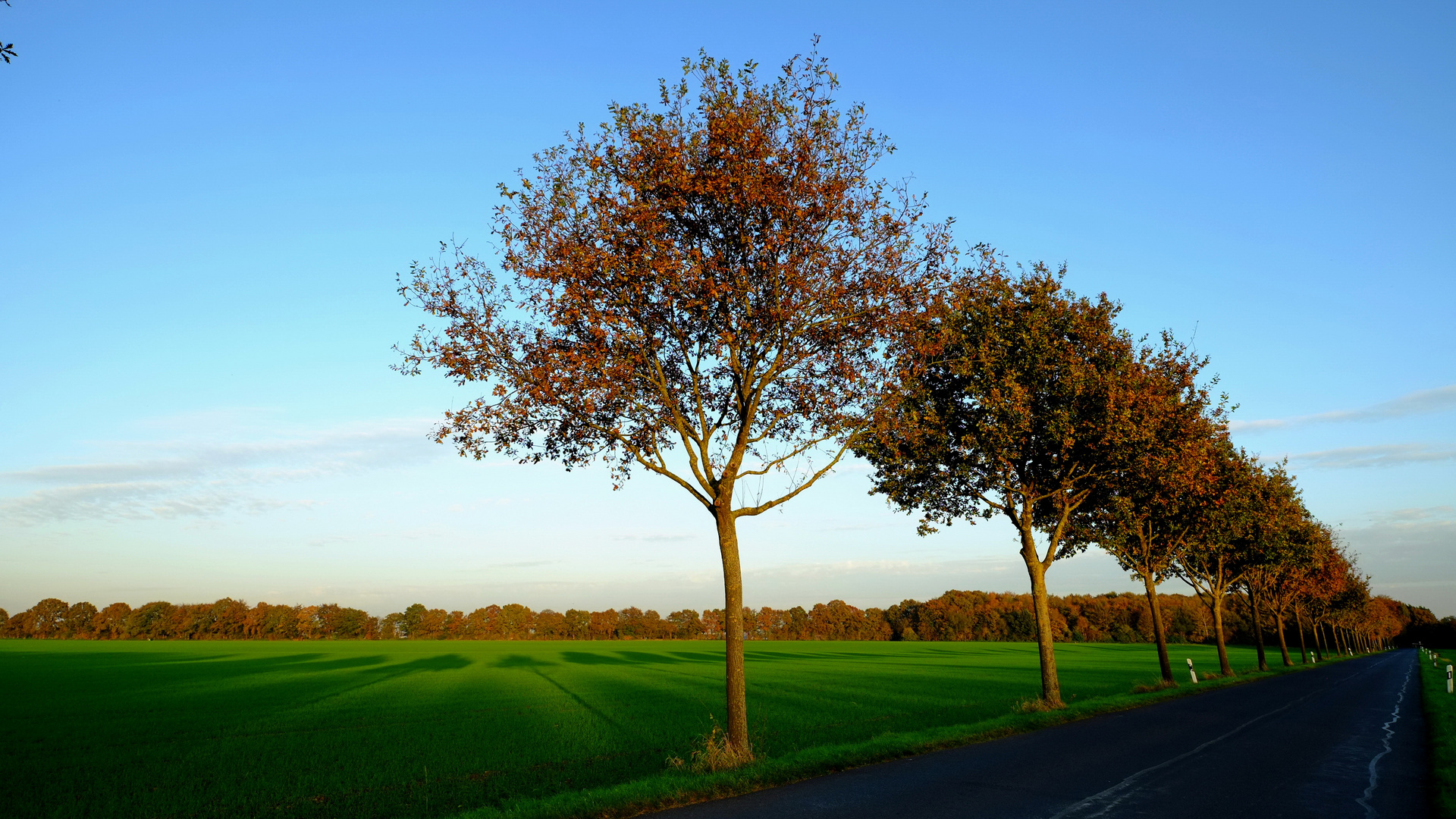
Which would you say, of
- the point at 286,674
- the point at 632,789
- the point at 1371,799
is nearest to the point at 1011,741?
the point at 1371,799

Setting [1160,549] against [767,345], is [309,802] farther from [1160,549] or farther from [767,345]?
[1160,549]

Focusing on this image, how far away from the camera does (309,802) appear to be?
13969 millimetres

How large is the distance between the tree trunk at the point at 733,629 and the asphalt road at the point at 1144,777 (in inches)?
90.8

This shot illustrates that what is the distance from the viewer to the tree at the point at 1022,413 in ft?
86.7

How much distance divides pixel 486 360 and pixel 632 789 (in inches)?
360

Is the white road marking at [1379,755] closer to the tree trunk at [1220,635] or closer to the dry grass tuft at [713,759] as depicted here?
the dry grass tuft at [713,759]

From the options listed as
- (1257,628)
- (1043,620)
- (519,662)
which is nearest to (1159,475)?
(1043,620)

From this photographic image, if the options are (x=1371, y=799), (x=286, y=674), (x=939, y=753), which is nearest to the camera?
(x=1371, y=799)

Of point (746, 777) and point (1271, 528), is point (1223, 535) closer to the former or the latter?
point (1271, 528)

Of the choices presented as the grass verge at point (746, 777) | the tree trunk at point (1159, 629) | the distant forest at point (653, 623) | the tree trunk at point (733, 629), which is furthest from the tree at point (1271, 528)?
the distant forest at point (653, 623)

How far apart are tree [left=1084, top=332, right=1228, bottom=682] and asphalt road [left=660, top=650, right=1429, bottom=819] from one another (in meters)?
9.11

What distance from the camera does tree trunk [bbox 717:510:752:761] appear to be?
15.5 m

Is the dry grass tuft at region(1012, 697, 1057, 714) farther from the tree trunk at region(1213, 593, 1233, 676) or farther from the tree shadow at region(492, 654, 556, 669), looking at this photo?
the tree shadow at region(492, 654, 556, 669)

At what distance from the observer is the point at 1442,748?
16.8 meters
